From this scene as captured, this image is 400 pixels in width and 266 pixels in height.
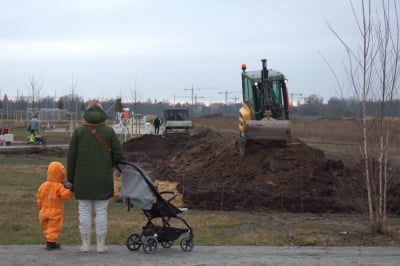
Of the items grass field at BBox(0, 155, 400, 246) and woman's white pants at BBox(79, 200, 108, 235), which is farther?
grass field at BBox(0, 155, 400, 246)

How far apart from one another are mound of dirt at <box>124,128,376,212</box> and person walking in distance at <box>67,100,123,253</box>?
6025 millimetres

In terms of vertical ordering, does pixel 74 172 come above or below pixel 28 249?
above

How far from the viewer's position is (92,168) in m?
8.50

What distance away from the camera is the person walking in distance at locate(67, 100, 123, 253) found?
27.9ft

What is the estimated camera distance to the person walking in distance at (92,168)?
334 inches

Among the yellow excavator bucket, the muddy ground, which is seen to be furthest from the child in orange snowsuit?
the yellow excavator bucket

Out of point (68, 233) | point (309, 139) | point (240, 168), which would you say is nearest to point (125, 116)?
point (309, 139)

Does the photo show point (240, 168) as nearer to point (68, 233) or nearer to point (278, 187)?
point (278, 187)

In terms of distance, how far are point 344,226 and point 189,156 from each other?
18.7 metres

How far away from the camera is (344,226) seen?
12461 millimetres

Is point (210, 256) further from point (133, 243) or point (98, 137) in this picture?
point (98, 137)

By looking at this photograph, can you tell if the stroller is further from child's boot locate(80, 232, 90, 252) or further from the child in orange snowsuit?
the child in orange snowsuit

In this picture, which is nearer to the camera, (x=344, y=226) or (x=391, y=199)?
(x=344, y=226)

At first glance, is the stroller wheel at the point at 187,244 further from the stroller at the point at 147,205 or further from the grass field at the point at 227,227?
the grass field at the point at 227,227
